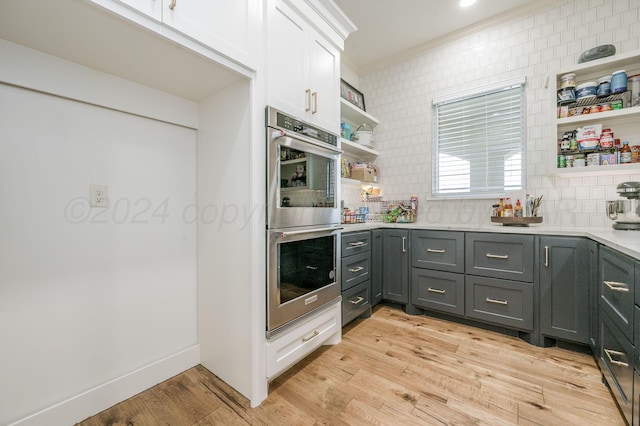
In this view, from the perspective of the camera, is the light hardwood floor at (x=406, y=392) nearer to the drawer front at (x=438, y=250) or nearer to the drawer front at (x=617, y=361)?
the drawer front at (x=617, y=361)

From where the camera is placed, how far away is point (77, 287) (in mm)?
1345

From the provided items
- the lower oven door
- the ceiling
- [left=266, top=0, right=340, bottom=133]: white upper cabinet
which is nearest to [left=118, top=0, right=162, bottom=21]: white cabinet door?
[left=266, top=0, right=340, bottom=133]: white upper cabinet

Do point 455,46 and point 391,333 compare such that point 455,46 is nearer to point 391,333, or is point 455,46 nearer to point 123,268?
point 391,333

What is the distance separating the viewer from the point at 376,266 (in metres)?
2.66

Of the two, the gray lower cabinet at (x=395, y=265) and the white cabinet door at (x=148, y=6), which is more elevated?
the white cabinet door at (x=148, y=6)

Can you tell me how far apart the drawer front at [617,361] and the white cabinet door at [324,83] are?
6.45 feet

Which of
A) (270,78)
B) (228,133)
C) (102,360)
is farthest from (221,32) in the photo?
(102,360)

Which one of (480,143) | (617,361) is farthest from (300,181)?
(480,143)

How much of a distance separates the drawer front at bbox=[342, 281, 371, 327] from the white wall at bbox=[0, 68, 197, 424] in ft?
3.75

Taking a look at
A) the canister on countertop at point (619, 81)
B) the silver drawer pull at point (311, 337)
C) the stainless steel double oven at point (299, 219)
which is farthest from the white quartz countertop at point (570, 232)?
the canister on countertop at point (619, 81)

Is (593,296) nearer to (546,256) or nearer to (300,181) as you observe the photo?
(546,256)

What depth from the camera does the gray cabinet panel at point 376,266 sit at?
2588 mm

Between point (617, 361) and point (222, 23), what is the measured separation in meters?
2.52

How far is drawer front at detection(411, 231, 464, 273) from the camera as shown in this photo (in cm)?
235
